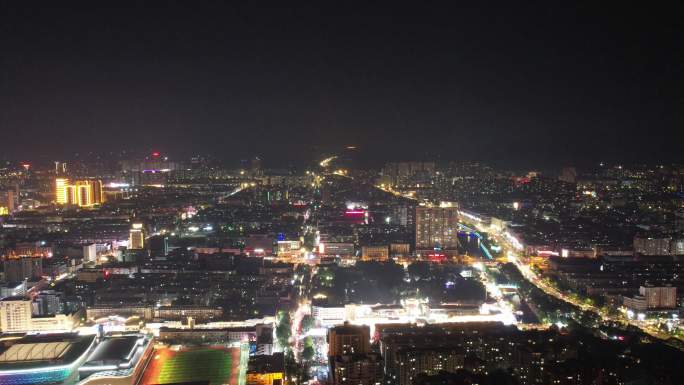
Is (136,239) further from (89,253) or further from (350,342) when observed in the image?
(350,342)

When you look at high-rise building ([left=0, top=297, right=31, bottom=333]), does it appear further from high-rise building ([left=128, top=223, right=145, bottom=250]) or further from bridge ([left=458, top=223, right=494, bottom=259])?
Result: bridge ([left=458, top=223, right=494, bottom=259])

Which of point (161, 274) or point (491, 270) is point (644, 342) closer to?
point (491, 270)

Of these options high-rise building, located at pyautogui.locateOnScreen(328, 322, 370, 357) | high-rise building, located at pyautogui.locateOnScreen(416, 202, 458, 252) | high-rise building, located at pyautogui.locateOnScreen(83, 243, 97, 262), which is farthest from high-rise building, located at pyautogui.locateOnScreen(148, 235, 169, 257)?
high-rise building, located at pyautogui.locateOnScreen(328, 322, 370, 357)

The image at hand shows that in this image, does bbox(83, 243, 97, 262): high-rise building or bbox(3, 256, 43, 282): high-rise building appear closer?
bbox(3, 256, 43, 282): high-rise building

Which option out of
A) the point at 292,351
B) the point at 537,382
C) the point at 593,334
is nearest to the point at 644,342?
the point at 593,334

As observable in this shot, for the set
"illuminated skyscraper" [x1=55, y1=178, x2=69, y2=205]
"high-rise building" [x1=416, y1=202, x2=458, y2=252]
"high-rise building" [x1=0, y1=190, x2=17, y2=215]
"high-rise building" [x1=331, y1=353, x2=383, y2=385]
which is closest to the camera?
"high-rise building" [x1=331, y1=353, x2=383, y2=385]

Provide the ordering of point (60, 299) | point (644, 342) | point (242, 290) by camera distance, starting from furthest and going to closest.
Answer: point (242, 290) → point (60, 299) → point (644, 342)
